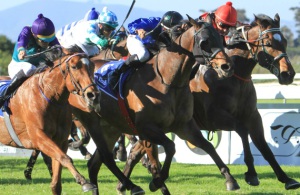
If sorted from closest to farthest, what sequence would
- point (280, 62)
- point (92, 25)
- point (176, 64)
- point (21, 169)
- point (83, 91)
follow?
point (83, 91)
point (176, 64)
point (280, 62)
point (92, 25)
point (21, 169)

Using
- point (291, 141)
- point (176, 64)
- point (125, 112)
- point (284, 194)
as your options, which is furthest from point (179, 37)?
point (291, 141)

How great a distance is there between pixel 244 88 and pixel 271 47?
0.63 meters

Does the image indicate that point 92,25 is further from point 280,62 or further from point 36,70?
point 280,62

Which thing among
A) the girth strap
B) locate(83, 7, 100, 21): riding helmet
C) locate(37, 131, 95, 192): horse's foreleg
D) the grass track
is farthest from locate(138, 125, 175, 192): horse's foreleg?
locate(83, 7, 100, 21): riding helmet

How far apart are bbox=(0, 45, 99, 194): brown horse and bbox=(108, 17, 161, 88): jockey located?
0.80m

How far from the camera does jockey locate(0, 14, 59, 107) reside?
8.28 meters

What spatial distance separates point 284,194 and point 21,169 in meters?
4.94

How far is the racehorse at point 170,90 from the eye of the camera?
786 cm

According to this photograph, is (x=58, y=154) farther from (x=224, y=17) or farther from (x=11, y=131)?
(x=224, y=17)

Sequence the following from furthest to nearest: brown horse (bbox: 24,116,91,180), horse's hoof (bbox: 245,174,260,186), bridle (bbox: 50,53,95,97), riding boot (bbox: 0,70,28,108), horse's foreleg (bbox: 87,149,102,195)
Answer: brown horse (bbox: 24,116,91,180) → horse's foreleg (bbox: 87,149,102,195) → horse's hoof (bbox: 245,174,260,186) → riding boot (bbox: 0,70,28,108) → bridle (bbox: 50,53,95,97)

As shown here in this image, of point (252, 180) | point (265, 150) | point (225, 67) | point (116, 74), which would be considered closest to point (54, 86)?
point (116, 74)

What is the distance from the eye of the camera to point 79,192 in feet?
30.2

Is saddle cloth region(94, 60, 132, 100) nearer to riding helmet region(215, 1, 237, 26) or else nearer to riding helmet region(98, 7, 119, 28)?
riding helmet region(98, 7, 119, 28)

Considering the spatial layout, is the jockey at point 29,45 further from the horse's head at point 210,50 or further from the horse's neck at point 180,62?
the horse's head at point 210,50
